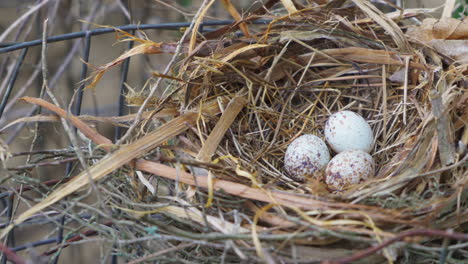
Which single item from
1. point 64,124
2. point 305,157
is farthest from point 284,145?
point 64,124

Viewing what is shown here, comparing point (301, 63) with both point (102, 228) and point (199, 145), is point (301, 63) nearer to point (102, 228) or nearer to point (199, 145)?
point (199, 145)

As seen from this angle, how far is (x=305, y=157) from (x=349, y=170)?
0.10 m

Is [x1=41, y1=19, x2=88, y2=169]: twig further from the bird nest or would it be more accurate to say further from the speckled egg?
the speckled egg

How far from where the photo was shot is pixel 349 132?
43.9 inches

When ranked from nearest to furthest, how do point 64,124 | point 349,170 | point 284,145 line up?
point 64,124 < point 349,170 < point 284,145

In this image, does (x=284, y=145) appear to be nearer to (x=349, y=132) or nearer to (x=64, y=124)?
(x=349, y=132)

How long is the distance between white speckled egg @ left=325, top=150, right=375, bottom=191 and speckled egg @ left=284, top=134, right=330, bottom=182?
5 centimetres

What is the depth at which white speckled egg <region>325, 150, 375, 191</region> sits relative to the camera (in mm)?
1030

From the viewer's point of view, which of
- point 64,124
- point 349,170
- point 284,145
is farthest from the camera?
point 284,145

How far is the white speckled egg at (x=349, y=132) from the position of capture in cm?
112

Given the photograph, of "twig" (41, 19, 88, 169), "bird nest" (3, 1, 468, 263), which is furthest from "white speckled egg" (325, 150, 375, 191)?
"twig" (41, 19, 88, 169)

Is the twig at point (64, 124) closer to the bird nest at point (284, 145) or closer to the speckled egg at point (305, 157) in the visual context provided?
the bird nest at point (284, 145)

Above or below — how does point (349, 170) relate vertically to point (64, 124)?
below

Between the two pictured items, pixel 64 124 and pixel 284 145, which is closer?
pixel 64 124
